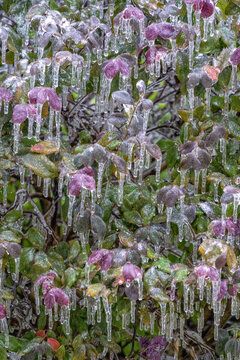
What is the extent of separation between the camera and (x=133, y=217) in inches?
69.5

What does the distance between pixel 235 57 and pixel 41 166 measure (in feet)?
2.35

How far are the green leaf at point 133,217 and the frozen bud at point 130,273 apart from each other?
23 centimetres

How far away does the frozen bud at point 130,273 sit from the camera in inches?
61.0

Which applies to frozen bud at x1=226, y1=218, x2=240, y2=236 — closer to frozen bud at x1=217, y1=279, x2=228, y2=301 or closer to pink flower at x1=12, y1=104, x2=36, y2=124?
frozen bud at x1=217, y1=279, x2=228, y2=301

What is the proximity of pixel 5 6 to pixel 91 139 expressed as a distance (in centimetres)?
61

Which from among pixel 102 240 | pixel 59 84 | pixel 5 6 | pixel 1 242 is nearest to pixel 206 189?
pixel 102 240

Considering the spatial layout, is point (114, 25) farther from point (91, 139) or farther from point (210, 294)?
point (210, 294)

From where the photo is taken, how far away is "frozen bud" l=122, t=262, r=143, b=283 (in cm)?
155

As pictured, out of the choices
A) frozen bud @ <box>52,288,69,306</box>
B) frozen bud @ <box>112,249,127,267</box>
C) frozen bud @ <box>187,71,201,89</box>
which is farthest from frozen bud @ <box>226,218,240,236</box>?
frozen bud @ <box>52,288,69,306</box>

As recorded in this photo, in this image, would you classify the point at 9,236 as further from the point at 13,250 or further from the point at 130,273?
the point at 130,273

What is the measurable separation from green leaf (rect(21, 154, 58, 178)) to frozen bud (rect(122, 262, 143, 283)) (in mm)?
371

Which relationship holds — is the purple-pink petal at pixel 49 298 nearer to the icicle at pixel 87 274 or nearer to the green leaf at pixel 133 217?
the icicle at pixel 87 274

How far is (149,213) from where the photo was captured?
1757 mm

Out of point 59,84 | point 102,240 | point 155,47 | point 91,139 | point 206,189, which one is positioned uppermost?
point 155,47
